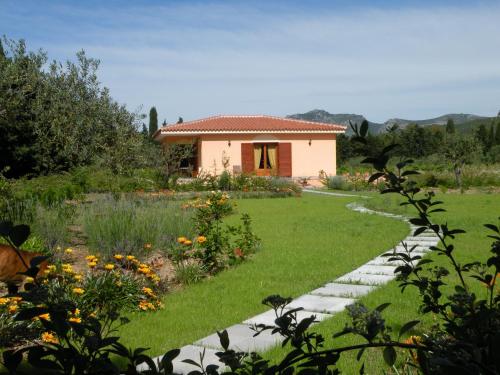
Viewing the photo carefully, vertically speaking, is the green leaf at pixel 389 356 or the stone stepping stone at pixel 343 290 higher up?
the green leaf at pixel 389 356

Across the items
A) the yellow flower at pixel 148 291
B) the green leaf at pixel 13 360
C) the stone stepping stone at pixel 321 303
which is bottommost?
the stone stepping stone at pixel 321 303

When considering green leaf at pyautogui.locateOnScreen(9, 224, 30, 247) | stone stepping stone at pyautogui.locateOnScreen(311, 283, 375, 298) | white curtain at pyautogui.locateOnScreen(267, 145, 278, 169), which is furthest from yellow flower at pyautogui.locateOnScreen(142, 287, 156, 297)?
white curtain at pyautogui.locateOnScreen(267, 145, 278, 169)

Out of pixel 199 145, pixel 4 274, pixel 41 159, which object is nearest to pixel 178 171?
pixel 199 145

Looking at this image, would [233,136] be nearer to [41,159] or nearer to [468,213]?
[41,159]

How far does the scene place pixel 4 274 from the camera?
17.1 ft

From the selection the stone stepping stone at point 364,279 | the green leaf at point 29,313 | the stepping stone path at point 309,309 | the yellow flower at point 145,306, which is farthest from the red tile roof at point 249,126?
the green leaf at point 29,313

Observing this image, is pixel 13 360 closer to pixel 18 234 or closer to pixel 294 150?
pixel 18 234

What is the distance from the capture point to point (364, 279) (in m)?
6.14

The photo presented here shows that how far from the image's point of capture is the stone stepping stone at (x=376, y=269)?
21.2 ft

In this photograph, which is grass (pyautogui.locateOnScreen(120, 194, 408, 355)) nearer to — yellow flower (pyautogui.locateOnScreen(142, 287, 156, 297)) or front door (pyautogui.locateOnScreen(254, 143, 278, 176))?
yellow flower (pyautogui.locateOnScreen(142, 287, 156, 297))

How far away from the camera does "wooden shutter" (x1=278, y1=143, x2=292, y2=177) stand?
26.6 m

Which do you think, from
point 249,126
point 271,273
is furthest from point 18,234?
point 249,126

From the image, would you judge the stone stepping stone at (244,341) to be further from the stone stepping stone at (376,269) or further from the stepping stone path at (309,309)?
the stone stepping stone at (376,269)

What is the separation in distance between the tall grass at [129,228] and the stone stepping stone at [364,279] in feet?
8.02
